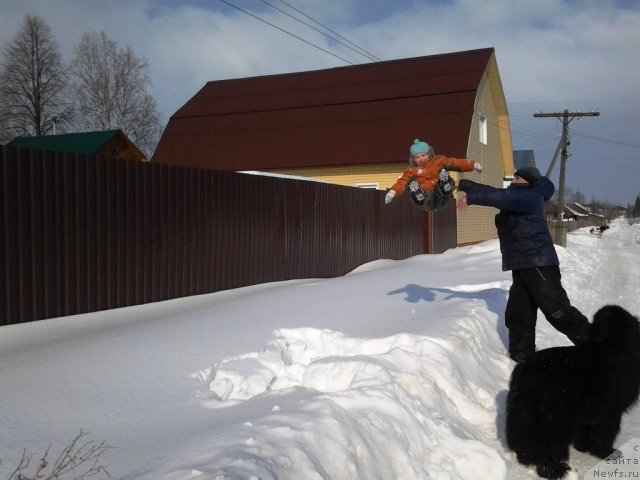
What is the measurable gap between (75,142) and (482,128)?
17.7m

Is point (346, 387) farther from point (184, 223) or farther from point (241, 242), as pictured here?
point (241, 242)

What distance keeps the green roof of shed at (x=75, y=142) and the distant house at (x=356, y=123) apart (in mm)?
2703

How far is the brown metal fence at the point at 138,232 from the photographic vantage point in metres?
5.56

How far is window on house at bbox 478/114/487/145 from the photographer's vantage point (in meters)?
21.9

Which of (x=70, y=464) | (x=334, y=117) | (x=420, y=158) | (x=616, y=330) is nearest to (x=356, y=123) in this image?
(x=334, y=117)

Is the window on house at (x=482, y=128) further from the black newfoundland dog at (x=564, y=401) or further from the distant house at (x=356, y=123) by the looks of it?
the black newfoundland dog at (x=564, y=401)

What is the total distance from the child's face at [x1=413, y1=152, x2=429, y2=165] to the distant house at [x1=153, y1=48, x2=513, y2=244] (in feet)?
45.1

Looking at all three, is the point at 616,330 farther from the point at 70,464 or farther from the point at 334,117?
the point at 334,117

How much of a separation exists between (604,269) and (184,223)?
11.5m

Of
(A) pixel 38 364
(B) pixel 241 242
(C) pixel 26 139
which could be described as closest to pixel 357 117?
(B) pixel 241 242

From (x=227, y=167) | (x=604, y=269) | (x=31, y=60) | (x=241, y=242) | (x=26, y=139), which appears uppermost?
(x=31, y=60)

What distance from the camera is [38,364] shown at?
159 inches

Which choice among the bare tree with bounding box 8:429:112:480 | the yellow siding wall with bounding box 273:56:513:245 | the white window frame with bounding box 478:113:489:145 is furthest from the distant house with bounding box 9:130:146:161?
the bare tree with bounding box 8:429:112:480

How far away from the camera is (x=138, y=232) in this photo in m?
6.84
